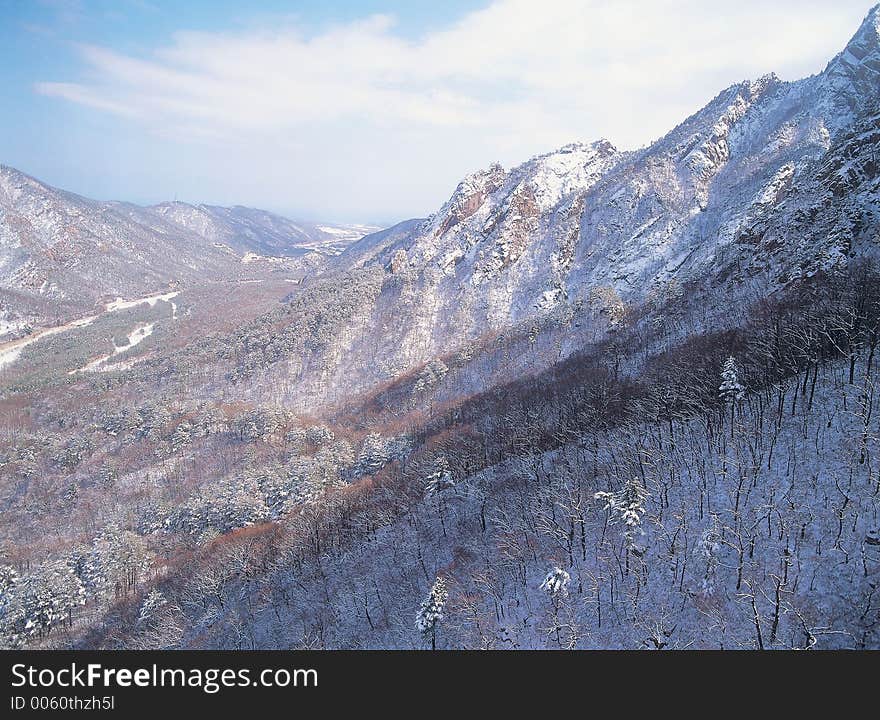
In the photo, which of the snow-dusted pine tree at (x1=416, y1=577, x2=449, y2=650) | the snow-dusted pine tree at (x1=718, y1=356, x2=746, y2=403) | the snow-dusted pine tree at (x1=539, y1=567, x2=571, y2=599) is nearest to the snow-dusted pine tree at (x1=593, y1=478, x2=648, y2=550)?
the snow-dusted pine tree at (x1=539, y1=567, x2=571, y2=599)

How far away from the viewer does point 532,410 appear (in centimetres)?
6538

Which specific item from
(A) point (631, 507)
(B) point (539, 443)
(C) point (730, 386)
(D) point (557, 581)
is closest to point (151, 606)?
(B) point (539, 443)

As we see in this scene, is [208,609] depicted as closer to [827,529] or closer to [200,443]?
[827,529]

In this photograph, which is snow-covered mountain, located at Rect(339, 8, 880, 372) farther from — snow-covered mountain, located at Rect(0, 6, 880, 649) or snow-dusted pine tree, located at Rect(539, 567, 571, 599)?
snow-dusted pine tree, located at Rect(539, 567, 571, 599)

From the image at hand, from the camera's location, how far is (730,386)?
38.6 m

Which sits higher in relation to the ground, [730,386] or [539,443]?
[730,386]

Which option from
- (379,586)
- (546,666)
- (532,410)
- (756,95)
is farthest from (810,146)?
(546,666)

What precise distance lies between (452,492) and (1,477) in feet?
388

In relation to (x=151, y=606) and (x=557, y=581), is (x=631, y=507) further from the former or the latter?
(x=151, y=606)

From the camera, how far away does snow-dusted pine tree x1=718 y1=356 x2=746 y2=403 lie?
3872 centimetres

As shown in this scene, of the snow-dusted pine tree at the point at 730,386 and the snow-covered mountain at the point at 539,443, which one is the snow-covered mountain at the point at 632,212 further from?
the snow-dusted pine tree at the point at 730,386

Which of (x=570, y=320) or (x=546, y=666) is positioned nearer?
(x=546, y=666)

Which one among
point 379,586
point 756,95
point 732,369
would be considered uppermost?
point 756,95

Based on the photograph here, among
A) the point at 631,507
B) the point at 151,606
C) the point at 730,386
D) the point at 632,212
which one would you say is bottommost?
the point at 151,606
